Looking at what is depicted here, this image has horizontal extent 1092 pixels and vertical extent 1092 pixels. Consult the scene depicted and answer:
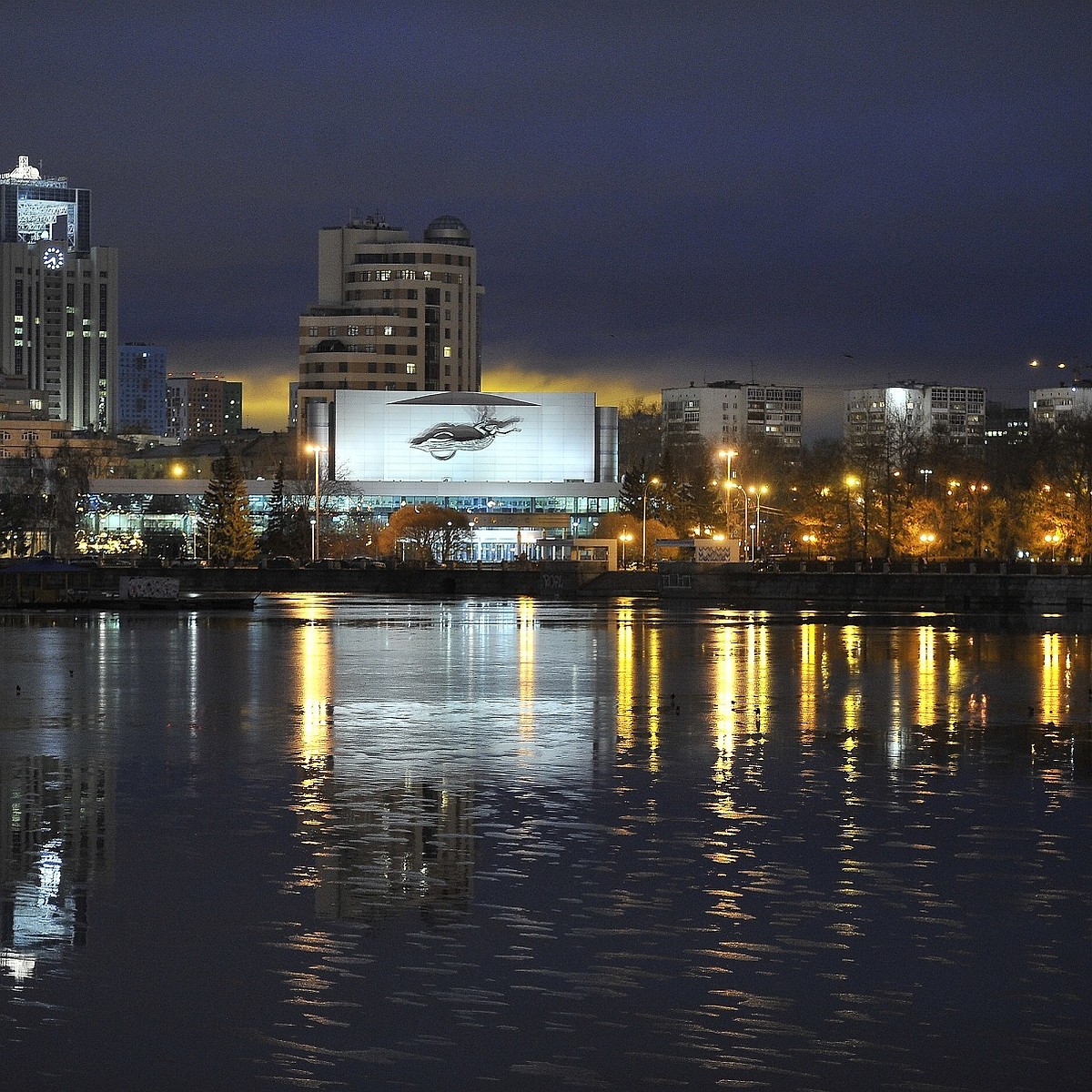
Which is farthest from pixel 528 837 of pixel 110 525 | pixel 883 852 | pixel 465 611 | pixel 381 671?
pixel 110 525

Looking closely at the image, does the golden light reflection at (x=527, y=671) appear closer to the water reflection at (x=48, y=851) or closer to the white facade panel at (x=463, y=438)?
the water reflection at (x=48, y=851)

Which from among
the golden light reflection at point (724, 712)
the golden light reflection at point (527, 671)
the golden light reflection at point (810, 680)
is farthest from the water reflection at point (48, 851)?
the golden light reflection at point (810, 680)

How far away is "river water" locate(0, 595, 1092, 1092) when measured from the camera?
974 cm

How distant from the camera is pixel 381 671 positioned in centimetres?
3578

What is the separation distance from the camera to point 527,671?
1425 inches

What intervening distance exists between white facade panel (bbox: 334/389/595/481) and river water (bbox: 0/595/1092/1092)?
125 meters

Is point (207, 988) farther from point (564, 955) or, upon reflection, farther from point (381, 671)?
point (381, 671)

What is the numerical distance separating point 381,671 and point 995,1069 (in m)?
26.9

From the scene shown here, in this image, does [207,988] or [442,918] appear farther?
[442,918]

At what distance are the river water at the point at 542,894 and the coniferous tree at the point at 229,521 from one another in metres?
85.1

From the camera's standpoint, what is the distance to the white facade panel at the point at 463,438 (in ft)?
504

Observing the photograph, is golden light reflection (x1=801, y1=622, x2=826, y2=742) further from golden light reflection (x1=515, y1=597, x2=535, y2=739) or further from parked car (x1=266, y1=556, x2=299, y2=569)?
parked car (x1=266, y1=556, x2=299, y2=569)

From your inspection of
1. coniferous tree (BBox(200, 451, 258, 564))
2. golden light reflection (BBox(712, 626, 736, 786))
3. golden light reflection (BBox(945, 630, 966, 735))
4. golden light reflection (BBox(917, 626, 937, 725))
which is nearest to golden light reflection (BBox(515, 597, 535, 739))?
golden light reflection (BBox(712, 626, 736, 786))

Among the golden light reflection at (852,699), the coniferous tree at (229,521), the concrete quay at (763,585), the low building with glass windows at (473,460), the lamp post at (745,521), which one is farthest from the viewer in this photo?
the low building with glass windows at (473,460)
